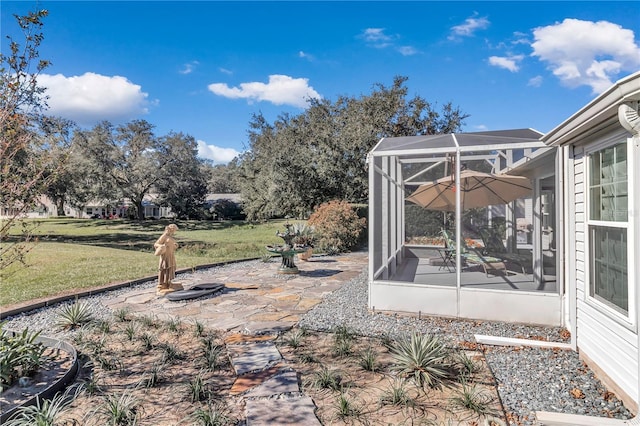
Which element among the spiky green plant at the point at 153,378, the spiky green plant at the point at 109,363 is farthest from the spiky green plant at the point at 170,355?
the spiky green plant at the point at 109,363

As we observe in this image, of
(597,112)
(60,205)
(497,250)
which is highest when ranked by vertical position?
(60,205)

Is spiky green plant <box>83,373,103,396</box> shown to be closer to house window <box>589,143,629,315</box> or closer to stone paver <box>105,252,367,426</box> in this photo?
stone paver <box>105,252,367,426</box>

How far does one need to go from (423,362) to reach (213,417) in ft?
6.58

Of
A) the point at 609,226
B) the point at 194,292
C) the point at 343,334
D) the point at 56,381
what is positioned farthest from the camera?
the point at 194,292

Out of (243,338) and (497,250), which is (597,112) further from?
(243,338)

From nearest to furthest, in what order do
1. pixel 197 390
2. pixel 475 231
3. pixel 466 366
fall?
pixel 197 390 → pixel 466 366 → pixel 475 231

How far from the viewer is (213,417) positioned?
8.89 ft

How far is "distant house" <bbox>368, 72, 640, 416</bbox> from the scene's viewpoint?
312cm

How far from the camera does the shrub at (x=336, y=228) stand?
45.0ft

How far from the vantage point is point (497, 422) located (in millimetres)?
2742

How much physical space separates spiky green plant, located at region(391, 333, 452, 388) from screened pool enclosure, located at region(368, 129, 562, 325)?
79.1 inches

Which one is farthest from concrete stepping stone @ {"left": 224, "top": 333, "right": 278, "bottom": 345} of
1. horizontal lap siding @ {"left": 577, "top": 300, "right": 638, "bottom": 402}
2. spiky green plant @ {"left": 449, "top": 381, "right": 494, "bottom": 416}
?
horizontal lap siding @ {"left": 577, "top": 300, "right": 638, "bottom": 402}

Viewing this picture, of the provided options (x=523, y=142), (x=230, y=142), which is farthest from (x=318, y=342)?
(x=230, y=142)

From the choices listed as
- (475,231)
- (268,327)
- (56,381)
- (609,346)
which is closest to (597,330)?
(609,346)
